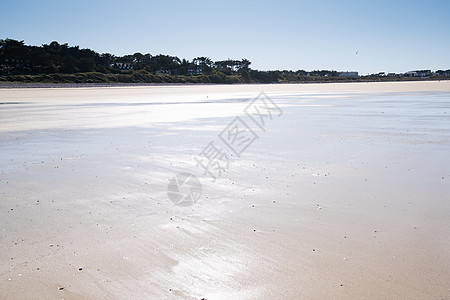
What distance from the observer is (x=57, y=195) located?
563 centimetres

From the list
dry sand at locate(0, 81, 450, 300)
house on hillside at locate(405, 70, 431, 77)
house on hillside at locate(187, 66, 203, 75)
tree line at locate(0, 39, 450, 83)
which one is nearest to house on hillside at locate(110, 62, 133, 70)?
tree line at locate(0, 39, 450, 83)

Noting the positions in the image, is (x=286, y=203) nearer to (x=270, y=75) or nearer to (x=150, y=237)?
(x=150, y=237)

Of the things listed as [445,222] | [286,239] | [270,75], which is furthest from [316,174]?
[270,75]

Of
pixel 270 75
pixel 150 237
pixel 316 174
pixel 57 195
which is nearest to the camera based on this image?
pixel 150 237

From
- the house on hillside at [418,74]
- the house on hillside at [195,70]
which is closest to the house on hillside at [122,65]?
the house on hillside at [195,70]

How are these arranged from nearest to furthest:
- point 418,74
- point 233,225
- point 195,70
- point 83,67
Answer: point 233,225 < point 83,67 < point 195,70 < point 418,74

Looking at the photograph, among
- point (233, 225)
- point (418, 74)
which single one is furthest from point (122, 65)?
point (418, 74)

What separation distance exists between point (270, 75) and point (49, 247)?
4714 inches

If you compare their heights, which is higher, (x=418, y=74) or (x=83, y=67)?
(x=418, y=74)

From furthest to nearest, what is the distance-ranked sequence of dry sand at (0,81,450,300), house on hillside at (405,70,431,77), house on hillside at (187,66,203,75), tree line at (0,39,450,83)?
1. house on hillside at (405,70,431,77)
2. house on hillside at (187,66,203,75)
3. tree line at (0,39,450,83)
4. dry sand at (0,81,450,300)

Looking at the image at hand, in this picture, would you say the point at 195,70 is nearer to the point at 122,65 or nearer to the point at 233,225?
the point at 122,65

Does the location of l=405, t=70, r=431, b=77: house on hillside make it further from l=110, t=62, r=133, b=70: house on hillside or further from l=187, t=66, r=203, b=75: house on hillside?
l=110, t=62, r=133, b=70: house on hillside

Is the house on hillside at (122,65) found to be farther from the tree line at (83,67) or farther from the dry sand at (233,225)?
the dry sand at (233,225)

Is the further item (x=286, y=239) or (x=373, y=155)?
(x=373, y=155)
